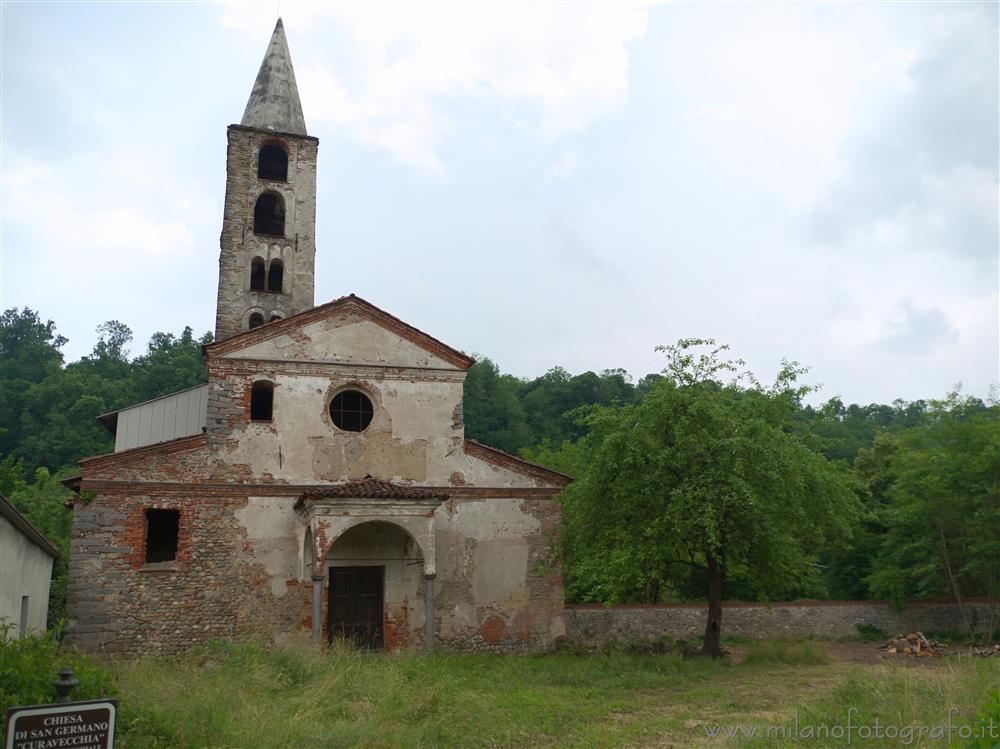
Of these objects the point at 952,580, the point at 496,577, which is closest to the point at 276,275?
the point at 496,577

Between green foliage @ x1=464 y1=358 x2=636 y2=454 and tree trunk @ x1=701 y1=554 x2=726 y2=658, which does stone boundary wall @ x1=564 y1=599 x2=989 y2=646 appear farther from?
green foliage @ x1=464 y1=358 x2=636 y2=454

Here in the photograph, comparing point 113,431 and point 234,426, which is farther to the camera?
point 113,431

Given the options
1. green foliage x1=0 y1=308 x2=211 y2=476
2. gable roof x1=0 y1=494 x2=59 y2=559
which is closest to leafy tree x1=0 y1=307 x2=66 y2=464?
green foliage x1=0 y1=308 x2=211 y2=476

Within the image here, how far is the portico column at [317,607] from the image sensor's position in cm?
1766

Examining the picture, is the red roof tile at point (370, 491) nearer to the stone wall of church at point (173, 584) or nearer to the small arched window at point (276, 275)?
the stone wall of church at point (173, 584)

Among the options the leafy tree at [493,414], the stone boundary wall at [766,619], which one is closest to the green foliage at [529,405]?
Result: the leafy tree at [493,414]

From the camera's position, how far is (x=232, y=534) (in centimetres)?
1833

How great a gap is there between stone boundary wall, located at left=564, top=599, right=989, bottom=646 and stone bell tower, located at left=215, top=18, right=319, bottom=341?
12836 millimetres

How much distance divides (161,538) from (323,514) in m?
5.08

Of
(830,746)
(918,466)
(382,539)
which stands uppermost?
(918,466)

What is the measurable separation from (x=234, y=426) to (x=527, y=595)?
8.29 meters

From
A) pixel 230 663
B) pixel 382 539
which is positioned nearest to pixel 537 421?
pixel 382 539

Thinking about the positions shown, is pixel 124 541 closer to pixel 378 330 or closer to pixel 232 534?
pixel 232 534

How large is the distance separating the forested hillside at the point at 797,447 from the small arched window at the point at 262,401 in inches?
249
